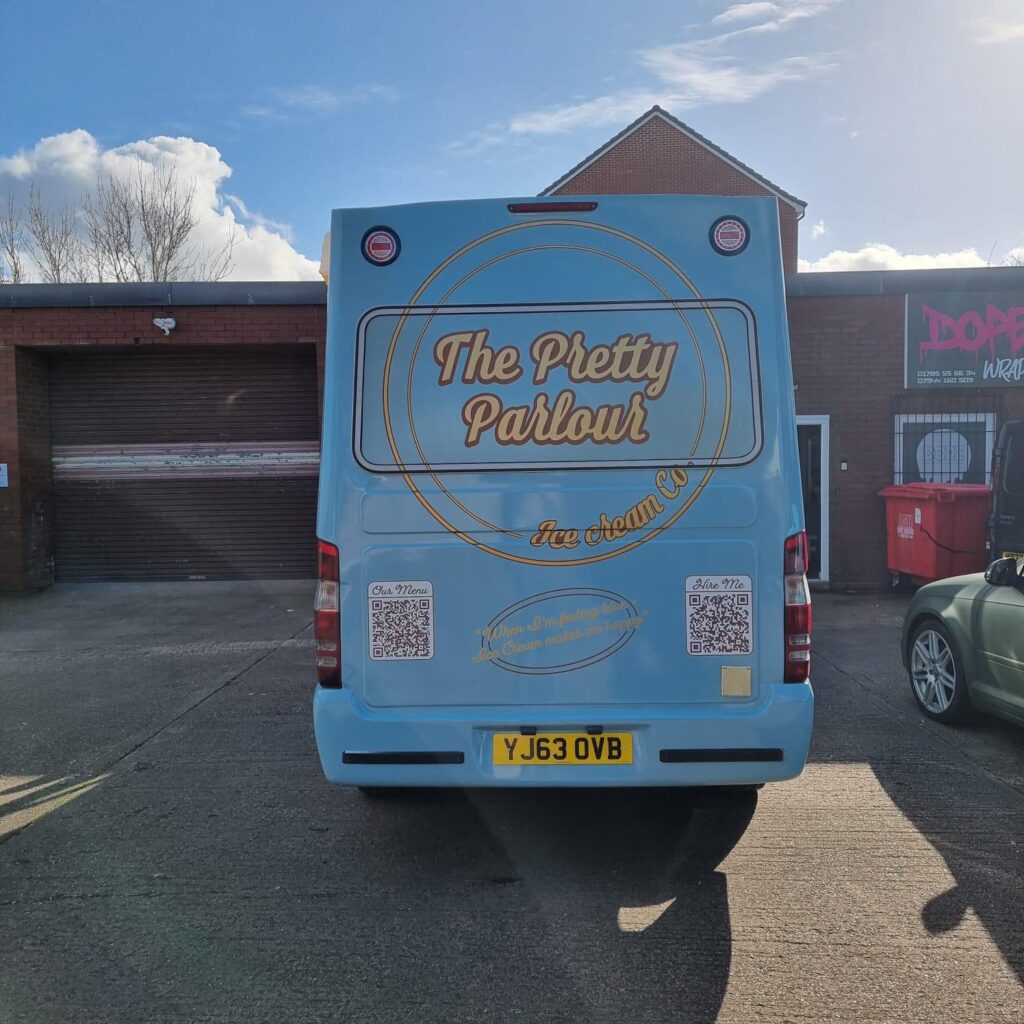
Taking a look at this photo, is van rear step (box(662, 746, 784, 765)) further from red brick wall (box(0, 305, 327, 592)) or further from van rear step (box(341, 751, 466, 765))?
red brick wall (box(0, 305, 327, 592))

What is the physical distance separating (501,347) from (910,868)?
9.25 ft

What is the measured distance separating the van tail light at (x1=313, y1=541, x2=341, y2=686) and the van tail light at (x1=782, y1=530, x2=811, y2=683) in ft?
6.01

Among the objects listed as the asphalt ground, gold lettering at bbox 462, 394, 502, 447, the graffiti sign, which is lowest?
the asphalt ground

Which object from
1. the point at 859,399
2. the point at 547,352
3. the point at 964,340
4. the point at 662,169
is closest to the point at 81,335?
the point at 859,399

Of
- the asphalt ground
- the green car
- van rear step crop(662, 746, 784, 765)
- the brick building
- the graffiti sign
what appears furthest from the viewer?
the brick building

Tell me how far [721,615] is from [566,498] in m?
0.79

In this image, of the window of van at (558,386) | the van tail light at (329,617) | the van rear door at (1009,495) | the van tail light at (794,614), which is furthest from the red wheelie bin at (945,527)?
the van tail light at (329,617)

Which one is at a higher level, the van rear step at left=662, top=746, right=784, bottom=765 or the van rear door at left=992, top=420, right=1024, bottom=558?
the van rear door at left=992, top=420, right=1024, bottom=558

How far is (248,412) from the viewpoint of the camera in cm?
1288

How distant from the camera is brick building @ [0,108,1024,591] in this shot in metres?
11.4

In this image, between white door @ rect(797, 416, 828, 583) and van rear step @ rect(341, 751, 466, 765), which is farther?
white door @ rect(797, 416, 828, 583)

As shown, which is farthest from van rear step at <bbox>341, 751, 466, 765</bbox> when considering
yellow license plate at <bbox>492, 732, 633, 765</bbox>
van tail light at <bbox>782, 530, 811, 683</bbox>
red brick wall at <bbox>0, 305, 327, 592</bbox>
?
red brick wall at <bbox>0, 305, 327, 592</bbox>

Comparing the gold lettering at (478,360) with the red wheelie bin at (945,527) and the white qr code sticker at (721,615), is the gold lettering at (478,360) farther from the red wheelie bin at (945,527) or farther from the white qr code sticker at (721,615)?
the red wheelie bin at (945,527)

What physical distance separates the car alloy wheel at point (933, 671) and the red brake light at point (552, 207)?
3877mm
